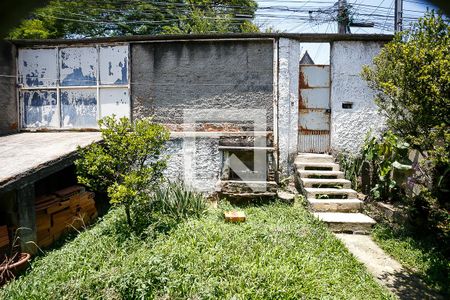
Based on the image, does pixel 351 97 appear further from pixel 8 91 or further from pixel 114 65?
pixel 8 91

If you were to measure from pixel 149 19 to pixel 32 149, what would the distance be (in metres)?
14.1

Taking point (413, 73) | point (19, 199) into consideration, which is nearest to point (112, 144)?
point (19, 199)

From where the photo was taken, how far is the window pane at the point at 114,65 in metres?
8.20

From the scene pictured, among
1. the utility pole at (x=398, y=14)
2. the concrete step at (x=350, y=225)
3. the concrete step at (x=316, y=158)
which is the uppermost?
the utility pole at (x=398, y=14)

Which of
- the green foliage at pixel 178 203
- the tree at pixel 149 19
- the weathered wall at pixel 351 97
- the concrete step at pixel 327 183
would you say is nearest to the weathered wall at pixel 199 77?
the weathered wall at pixel 351 97

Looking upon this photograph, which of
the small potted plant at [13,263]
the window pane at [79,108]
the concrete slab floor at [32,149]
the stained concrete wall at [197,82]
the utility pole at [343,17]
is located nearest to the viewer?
the small potted plant at [13,263]

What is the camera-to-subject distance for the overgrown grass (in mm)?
3910

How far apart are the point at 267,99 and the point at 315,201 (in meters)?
3.36

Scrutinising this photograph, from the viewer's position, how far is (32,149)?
6.07 m

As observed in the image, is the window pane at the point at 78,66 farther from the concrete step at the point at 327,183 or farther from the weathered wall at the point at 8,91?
the concrete step at the point at 327,183

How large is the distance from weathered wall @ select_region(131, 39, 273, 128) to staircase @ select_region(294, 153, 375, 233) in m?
1.66

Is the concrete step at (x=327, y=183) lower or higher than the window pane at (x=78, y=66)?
lower

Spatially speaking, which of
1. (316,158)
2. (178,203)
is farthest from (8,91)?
(316,158)

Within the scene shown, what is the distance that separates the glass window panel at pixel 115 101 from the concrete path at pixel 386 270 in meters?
6.73
